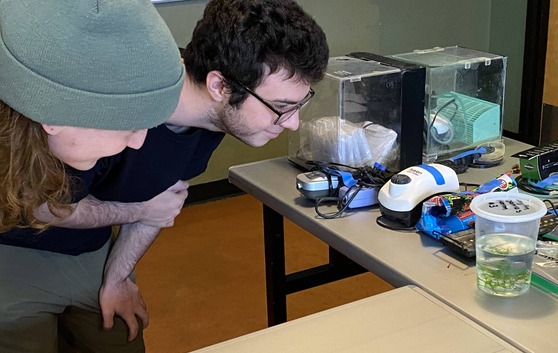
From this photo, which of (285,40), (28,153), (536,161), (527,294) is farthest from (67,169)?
(536,161)

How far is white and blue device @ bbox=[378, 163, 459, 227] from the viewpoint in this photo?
A: 151 centimetres

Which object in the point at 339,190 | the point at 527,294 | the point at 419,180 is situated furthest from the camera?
the point at 339,190

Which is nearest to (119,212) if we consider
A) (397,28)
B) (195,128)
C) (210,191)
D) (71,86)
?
(195,128)

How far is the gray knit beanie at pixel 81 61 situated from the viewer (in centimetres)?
100

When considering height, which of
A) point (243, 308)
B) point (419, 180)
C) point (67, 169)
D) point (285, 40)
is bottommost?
point (243, 308)

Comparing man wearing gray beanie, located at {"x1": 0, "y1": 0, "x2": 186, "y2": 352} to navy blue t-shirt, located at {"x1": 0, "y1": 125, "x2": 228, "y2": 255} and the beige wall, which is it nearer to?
navy blue t-shirt, located at {"x1": 0, "y1": 125, "x2": 228, "y2": 255}

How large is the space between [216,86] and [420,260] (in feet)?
1.76

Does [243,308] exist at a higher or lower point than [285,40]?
lower

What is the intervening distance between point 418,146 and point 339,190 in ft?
1.05

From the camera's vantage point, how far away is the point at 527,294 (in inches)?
49.8

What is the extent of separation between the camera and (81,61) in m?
1.01

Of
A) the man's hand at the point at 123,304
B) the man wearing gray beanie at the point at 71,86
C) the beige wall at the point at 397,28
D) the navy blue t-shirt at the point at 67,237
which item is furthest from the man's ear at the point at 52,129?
the beige wall at the point at 397,28

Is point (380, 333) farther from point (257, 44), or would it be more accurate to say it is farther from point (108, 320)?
point (108, 320)

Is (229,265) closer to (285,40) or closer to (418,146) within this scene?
(418,146)
